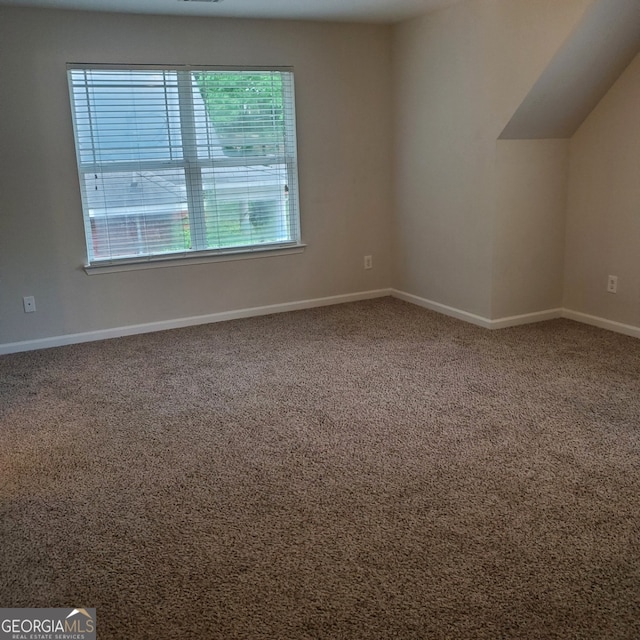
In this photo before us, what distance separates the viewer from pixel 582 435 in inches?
116

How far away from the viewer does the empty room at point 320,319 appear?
80.0 inches

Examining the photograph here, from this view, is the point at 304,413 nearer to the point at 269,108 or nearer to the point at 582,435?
the point at 582,435

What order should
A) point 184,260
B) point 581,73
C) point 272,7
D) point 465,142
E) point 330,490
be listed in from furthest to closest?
point 184,260 → point 465,142 → point 272,7 → point 581,73 → point 330,490

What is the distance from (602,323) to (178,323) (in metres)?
3.09


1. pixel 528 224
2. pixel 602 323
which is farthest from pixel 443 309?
pixel 602 323

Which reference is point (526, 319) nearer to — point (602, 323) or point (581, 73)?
point (602, 323)

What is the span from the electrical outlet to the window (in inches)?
19.5

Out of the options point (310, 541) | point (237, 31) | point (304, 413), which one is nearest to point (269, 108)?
point (237, 31)

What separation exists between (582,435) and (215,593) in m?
1.82

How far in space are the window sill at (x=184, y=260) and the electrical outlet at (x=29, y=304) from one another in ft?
1.31

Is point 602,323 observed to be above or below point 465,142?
below

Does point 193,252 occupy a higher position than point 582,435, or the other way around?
point 193,252

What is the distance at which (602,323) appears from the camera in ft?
15.0

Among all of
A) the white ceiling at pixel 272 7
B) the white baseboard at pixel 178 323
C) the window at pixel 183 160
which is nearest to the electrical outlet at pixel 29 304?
the white baseboard at pixel 178 323
